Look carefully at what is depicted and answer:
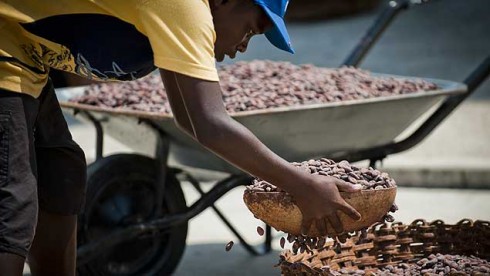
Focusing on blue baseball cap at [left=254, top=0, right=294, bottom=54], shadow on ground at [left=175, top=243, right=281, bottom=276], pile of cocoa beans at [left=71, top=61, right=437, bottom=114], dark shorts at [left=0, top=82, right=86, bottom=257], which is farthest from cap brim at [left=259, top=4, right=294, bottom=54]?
shadow on ground at [left=175, top=243, right=281, bottom=276]

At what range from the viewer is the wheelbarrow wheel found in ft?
13.0

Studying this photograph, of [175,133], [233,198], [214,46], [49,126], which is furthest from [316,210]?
[233,198]

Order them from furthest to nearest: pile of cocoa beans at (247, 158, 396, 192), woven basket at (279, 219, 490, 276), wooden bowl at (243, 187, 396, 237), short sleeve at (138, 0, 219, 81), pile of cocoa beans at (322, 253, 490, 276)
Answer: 1. woven basket at (279, 219, 490, 276)
2. pile of cocoa beans at (322, 253, 490, 276)
3. pile of cocoa beans at (247, 158, 396, 192)
4. wooden bowl at (243, 187, 396, 237)
5. short sleeve at (138, 0, 219, 81)

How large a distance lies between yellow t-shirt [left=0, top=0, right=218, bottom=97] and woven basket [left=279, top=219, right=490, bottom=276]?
3.03ft

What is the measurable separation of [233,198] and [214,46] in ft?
11.8

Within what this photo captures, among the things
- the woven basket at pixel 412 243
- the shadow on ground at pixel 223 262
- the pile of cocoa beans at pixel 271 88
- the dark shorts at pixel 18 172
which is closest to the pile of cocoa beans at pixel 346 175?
the woven basket at pixel 412 243

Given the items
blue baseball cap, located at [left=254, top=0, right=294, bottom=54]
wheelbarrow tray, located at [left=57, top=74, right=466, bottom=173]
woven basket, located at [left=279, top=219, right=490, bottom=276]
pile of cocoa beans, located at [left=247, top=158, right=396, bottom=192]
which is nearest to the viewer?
blue baseball cap, located at [left=254, top=0, right=294, bottom=54]

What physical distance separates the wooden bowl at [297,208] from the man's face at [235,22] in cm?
37

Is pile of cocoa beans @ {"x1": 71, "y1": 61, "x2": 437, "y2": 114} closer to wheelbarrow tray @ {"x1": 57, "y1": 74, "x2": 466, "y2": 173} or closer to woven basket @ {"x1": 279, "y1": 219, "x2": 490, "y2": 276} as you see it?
wheelbarrow tray @ {"x1": 57, "y1": 74, "x2": 466, "y2": 173}

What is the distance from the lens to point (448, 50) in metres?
8.82

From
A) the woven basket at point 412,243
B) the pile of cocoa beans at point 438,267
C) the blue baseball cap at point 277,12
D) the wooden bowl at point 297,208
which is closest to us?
the blue baseball cap at point 277,12

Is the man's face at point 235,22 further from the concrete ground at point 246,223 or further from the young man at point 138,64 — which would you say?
the concrete ground at point 246,223

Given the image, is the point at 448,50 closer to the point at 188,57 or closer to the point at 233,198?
the point at 233,198

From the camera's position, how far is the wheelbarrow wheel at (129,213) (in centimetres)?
397
